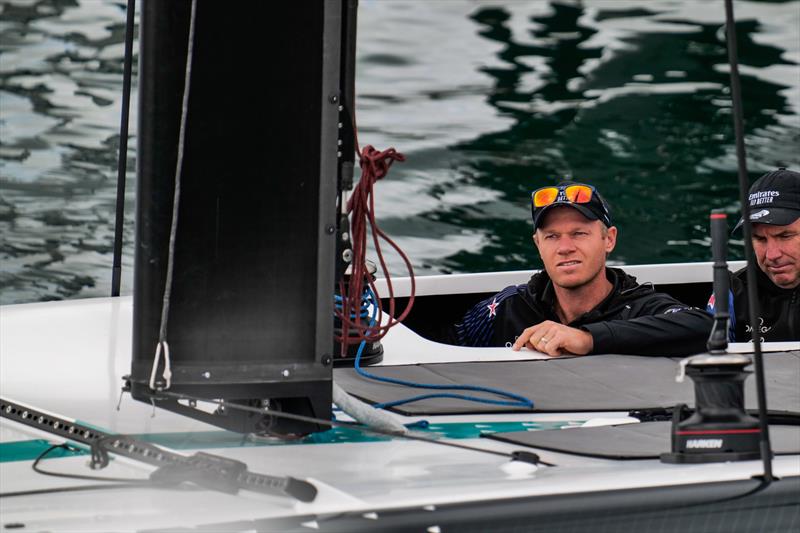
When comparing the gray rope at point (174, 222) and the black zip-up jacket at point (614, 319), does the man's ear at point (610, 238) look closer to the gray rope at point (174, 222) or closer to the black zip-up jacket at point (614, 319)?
the black zip-up jacket at point (614, 319)

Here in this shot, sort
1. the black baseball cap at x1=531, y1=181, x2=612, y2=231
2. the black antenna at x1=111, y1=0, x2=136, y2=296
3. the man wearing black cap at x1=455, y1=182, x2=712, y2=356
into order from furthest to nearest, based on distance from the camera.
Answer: the black baseball cap at x1=531, y1=181, x2=612, y2=231
the man wearing black cap at x1=455, y1=182, x2=712, y2=356
the black antenna at x1=111, y1=0, x2=136, y2=296

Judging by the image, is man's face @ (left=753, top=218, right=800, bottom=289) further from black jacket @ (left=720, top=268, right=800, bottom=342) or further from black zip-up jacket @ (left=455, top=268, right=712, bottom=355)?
black zip-up jacket @ (left=455, top=268, right=712, bottom=355)

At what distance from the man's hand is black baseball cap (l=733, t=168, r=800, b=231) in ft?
3.44

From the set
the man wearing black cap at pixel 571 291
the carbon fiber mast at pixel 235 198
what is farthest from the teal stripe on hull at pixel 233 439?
the man wearing black cap at pixel 571 291

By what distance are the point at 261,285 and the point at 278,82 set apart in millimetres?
333

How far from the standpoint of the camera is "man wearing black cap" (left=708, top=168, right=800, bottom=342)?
4129 mm

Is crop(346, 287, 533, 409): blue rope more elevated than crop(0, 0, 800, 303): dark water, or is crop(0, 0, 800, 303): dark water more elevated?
crop(0, 0, 800, 303): dark water

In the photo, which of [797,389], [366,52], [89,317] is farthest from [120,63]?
[797,389]

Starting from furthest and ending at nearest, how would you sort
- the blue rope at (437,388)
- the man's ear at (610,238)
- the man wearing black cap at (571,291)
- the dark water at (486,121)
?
1. the dark water at (486,121)
2. the man's ear at (610,238)
3. the man wearing black cap at (571,291)
4. the blue rope at (437,388)

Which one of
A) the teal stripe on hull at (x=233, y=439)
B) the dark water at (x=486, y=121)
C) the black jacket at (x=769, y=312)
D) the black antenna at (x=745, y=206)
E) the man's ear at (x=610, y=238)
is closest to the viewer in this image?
the black antenna at (x=745, y=206)

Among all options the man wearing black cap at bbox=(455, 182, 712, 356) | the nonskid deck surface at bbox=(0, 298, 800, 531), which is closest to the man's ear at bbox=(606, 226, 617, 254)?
the man wearing black cap at bbox=(455, 182, 712, 356)

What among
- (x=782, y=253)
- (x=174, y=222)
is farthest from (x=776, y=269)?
(x=174, y=222)

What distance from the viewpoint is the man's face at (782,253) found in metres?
4.18

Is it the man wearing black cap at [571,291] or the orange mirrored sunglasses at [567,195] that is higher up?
the orange mirrored sunglasses at [567,195]
